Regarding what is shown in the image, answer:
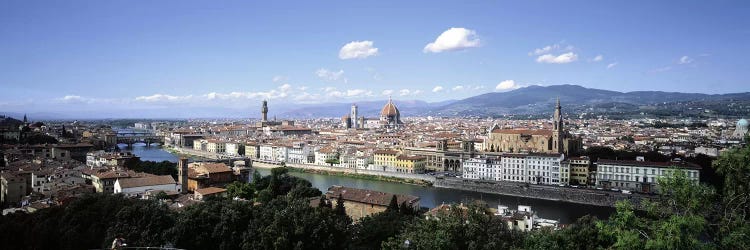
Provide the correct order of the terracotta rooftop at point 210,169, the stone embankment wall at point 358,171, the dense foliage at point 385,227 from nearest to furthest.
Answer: the dense foliage at point 385,227, the terracotta rooftop at point 210,169, the stone embankment wall at point 358,171

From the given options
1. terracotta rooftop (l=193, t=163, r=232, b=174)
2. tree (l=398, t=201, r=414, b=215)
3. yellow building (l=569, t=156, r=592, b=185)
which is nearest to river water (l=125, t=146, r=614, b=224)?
yellow building (l=569, t=156, r=592, b=185)

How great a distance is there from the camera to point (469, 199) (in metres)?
17.6

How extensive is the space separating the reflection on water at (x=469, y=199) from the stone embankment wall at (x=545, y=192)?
0.41m

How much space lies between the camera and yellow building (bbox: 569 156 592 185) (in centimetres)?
1959

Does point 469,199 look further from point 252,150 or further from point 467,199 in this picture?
point 252,150

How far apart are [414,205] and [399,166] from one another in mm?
11228

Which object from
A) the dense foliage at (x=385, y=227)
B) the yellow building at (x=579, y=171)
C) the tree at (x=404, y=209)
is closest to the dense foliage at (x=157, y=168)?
Result: the dense foliage at (x=385, y=227)

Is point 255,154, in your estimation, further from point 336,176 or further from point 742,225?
point 742,225

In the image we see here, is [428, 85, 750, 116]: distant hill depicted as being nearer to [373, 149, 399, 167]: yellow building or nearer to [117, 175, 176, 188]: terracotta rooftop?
[373, 149, 399, 167]: yellow building

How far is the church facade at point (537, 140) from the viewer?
24.9 meters

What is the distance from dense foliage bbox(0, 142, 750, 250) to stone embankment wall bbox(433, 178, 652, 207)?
271 inches

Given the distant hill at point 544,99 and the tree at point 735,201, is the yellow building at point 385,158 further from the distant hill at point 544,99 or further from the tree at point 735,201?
the distant hill at point 544,99

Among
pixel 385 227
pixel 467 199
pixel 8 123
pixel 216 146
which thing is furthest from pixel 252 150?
pixel 385 227

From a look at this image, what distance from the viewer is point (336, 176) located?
81.8 feet
